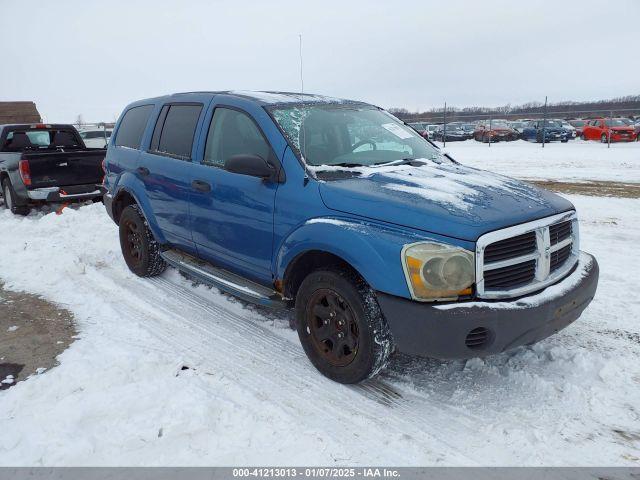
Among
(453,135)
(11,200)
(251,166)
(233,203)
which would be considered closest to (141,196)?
(233,203)

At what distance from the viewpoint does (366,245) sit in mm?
2852

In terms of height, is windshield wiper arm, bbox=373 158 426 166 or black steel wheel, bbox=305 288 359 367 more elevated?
windshield wiper arm, bbox=373 158 426 166

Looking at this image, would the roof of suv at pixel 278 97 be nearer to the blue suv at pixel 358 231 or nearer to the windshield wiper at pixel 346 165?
the blue suv at pixel 358 231

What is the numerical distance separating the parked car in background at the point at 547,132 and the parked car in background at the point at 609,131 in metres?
1.20

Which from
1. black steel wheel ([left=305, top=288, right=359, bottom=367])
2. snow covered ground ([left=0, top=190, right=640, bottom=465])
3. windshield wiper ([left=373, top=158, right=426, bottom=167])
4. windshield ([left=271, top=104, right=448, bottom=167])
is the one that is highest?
windshield ([left=271, top=104, right=448, bottom=167])

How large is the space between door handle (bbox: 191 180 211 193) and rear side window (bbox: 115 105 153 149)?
1.52 meters

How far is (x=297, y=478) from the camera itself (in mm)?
2418

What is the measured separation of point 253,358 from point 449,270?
1684mm

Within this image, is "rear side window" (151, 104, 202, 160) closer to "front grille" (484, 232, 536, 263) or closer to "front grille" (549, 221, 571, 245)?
"front grille" (484, 232, 536, 263)

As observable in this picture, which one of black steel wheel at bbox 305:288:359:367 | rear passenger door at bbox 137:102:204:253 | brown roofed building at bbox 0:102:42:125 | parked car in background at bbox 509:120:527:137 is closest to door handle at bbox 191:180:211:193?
rear passenger door at bbox 137:102:204:253

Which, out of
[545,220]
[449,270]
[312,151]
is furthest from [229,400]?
[545,220]

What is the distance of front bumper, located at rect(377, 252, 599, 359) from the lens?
266cm

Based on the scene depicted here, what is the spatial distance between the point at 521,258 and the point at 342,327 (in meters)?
1.18

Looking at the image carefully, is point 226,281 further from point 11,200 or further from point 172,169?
point 11,200
